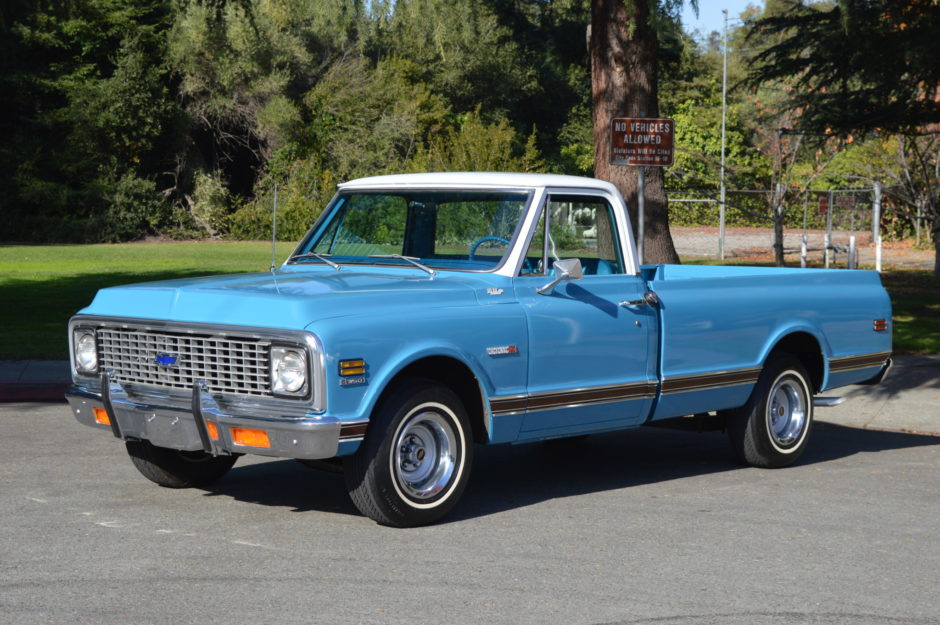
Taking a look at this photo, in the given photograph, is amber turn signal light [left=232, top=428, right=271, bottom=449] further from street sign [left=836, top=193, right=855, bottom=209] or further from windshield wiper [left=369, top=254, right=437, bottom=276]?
street sign [left=836, top=193, right=855, bottom=209]

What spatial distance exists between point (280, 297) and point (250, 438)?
723mm

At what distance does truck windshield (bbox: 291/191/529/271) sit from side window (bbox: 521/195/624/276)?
227 millimetres

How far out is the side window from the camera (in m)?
7.85

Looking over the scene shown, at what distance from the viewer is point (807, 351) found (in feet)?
30.9

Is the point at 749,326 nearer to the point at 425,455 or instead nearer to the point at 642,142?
the point at 425,455

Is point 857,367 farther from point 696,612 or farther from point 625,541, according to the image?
point 696,612

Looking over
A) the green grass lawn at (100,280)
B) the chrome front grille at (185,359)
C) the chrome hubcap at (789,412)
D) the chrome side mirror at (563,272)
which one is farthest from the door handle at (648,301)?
the green grass lawn at (100,280)

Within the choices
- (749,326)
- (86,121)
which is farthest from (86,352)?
(86,121)

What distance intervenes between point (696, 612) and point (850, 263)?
24.0 m

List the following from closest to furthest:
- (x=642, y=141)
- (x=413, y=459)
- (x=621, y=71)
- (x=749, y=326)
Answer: (x=413, y=459), (x=749, y=326), (x=642, y=141), (x=621, y=71)

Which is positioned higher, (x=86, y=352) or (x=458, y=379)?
(x=86, y=352)

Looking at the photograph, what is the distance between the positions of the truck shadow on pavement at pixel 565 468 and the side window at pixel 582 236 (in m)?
1.41

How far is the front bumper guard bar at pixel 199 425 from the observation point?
6324 mm

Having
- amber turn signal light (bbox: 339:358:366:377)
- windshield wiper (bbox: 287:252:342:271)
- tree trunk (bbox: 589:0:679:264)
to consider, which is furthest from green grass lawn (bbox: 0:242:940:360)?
amber turn signal light (bbox: 339:358:366:377)
